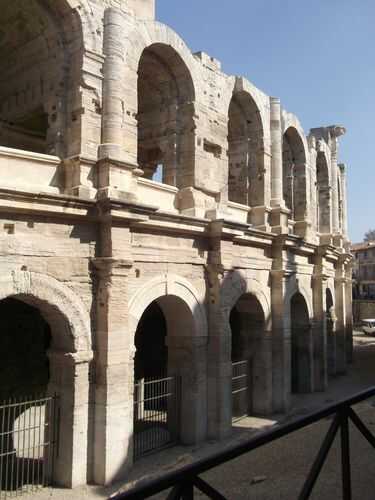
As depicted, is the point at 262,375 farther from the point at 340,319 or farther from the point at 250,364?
the point at 340,319

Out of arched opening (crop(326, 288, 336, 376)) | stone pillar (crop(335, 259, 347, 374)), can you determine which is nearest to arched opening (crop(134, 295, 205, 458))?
arched opening (crop(326, 288, 336, 376))

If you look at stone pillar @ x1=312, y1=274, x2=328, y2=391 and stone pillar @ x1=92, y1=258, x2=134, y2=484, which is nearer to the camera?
stone pillar @ x1=92, y1=258, x2=134, y2=484

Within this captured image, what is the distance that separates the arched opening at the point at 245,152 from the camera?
13312 mm

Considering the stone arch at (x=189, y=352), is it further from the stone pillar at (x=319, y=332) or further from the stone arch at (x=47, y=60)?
the stone pillar at (x=319, y=332)

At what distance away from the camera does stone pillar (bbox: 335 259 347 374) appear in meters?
19.0

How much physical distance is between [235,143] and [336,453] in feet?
29.0

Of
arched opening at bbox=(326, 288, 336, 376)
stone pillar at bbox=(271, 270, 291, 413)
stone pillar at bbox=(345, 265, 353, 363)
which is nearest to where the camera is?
stone pillar at bbox=(271, 270, 291, 413)

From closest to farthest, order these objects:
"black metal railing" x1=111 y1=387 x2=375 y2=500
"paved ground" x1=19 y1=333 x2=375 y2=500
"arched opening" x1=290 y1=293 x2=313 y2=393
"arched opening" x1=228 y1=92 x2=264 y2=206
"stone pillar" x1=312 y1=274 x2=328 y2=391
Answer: "black metal railing" x1=111 y1=387 x2=375 y2=500 → "paved ground" x1=19 y1=333 x2=375 y2=500 → "arched opening" x1=228 y1=92 x2=264 y2=206 → "arched opening" x1=290 y1=293 x2=313 y2=393 → "stone pillar" x1=312 y1=274 x2=328 y2=391

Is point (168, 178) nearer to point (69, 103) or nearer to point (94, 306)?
point (69, 103)

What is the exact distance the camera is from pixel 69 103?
28.4ft

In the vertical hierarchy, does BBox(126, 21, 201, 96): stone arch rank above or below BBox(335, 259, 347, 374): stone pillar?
above

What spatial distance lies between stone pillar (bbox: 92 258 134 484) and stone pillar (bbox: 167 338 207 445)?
197cm

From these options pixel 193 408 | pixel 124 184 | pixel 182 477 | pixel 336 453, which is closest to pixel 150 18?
pixel 124 184

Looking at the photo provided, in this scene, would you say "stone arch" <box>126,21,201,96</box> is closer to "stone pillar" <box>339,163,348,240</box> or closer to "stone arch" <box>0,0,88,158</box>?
"stone arch" <box>0,0,88,158</box>
